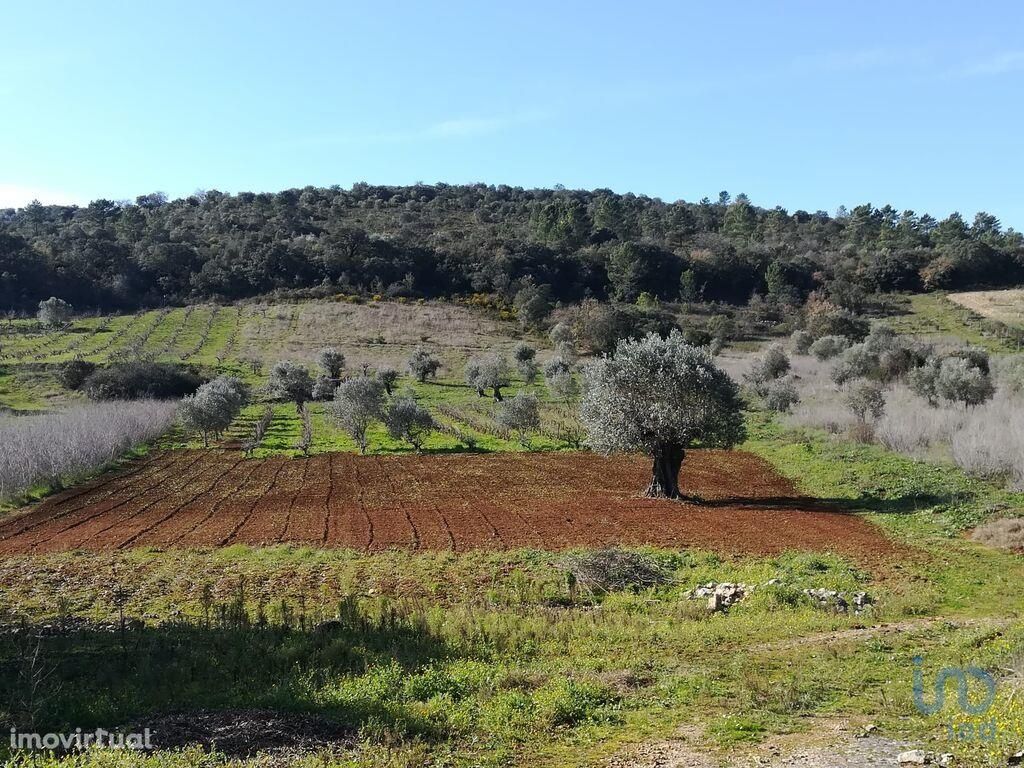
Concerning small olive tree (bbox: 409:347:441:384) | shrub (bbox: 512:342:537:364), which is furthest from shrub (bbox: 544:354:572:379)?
small olive tree (bbox: 409:347:441:384)

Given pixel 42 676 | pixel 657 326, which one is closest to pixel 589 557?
pixel 42 676

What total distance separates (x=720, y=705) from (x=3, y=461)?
95.6ft

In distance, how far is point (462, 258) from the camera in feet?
388

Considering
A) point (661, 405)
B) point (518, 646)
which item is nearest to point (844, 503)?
point (661, 405)

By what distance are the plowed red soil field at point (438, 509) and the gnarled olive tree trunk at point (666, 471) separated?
91cm

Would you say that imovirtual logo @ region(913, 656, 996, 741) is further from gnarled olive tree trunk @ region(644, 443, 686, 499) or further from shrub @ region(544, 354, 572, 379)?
shrub @ region(544, 354, 572, 379)

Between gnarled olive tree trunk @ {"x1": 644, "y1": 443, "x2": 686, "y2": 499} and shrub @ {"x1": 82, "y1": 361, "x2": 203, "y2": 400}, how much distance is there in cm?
4649

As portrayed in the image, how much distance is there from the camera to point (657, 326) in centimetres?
8875

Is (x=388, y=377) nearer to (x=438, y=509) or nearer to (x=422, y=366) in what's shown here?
(x=422, y=366)

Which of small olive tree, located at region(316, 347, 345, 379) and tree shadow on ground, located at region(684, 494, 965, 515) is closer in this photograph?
tree shadow on ground, located at region(684, 494, 965, 515)

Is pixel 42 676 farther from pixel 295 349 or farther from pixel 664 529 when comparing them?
pixel 295 349

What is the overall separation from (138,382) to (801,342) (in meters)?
66.2

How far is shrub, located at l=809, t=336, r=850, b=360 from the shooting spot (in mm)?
70625

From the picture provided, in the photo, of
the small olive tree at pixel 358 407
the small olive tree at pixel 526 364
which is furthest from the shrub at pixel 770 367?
the small olive tree at pixel 358 407
